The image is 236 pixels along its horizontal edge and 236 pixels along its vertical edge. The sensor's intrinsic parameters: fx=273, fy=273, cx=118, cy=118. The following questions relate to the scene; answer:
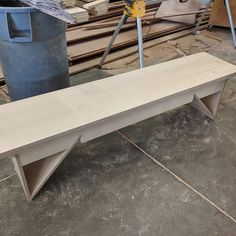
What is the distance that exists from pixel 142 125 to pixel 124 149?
0.90 ft

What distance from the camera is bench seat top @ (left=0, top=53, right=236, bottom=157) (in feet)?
3.73

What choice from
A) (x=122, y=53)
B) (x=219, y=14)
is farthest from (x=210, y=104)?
(x=219, y=14)

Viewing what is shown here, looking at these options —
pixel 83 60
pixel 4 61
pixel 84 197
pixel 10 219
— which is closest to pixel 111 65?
pixel 83 60

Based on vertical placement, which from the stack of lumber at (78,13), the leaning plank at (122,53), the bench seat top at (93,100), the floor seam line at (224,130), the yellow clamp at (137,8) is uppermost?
the stack of lumber at (78,13)

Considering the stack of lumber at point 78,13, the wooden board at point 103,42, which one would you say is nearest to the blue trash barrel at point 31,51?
the stack of lumber at point 78,13

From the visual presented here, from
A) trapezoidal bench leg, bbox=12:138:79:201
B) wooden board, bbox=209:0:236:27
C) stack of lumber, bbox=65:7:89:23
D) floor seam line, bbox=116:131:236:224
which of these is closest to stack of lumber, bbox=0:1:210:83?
wooden board, bbox=209:0:236:27

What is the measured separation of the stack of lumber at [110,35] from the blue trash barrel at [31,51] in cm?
67

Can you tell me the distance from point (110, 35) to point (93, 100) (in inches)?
72.4

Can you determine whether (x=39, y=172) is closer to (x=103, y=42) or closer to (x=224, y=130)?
(x=224, y=130)

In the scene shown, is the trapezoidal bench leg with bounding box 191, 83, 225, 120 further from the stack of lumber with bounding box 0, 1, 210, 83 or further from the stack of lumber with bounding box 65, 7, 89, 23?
the stack of lumber with bounding box 0, 1, 210, 83

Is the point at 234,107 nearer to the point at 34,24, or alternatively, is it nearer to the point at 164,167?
the point at 164,167

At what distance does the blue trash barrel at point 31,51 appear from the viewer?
55.2 inches

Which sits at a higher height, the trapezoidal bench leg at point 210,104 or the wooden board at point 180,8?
the wooden board at point 180,8

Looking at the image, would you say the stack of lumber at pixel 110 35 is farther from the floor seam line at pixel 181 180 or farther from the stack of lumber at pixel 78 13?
the floor seam line at pixel 181 180
